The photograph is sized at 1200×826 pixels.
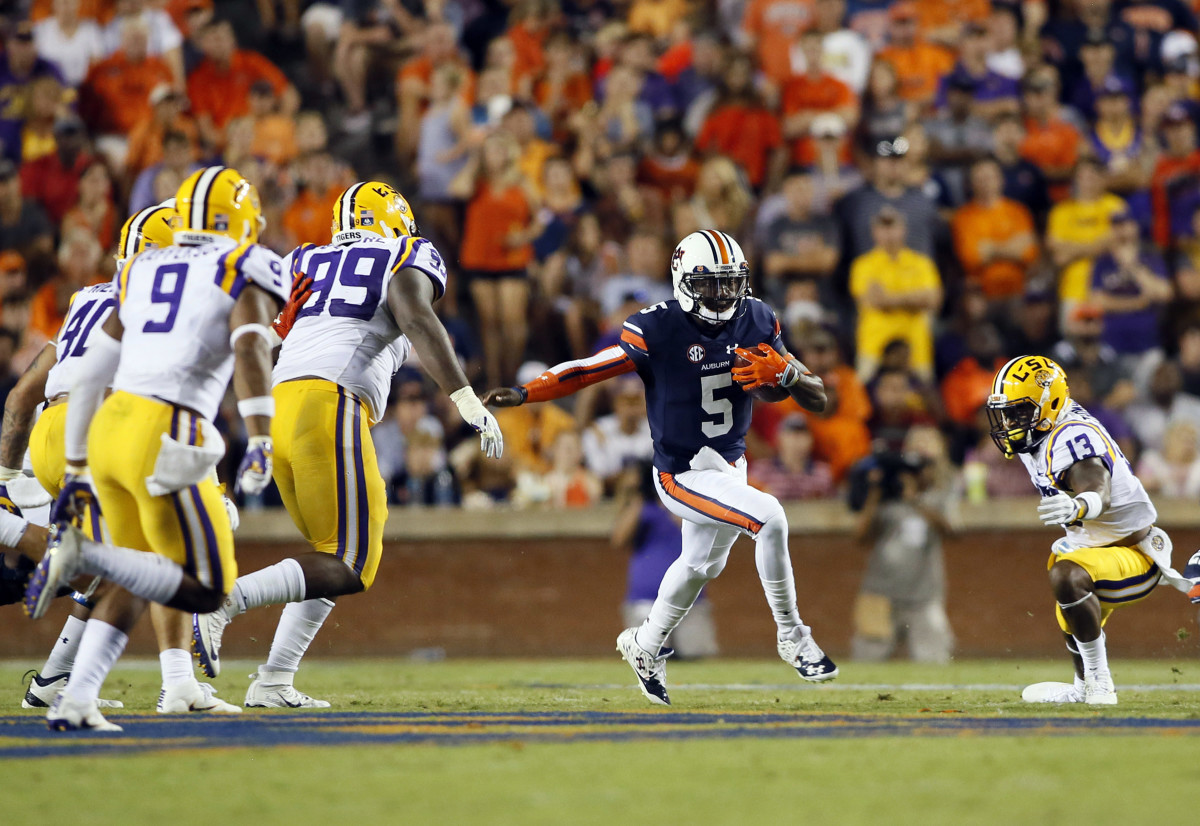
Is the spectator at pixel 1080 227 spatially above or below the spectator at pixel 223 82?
below

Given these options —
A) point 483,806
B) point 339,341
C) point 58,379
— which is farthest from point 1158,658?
point 483,806

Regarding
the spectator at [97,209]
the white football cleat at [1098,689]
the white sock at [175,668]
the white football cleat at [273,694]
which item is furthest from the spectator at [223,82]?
the white football cleat at [1098,689]

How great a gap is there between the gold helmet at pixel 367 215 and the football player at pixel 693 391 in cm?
98

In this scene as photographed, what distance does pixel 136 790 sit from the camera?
4.17 meters

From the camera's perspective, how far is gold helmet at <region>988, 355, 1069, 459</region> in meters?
7.50

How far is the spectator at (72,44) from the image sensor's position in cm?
1536

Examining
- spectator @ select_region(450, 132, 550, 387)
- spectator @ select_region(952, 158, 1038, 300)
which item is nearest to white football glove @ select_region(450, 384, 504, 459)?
spectator @ select_region(450, 132, 550, 387)

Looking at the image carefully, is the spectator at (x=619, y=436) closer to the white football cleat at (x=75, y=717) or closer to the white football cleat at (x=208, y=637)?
the white football cleat at (x=208, y=637)

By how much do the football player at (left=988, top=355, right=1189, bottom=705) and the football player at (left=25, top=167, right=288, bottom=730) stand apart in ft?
11.6

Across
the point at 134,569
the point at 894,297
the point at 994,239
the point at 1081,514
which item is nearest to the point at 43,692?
the point at 134,569

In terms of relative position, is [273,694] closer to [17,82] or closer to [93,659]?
[93,659]

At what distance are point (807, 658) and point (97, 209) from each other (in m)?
9.25

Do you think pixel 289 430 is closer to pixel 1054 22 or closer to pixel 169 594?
pixel 169 594

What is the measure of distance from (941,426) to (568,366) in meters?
6.03
